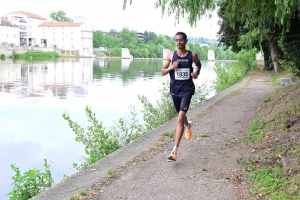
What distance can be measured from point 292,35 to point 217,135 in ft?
19.4

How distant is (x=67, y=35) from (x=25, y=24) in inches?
569

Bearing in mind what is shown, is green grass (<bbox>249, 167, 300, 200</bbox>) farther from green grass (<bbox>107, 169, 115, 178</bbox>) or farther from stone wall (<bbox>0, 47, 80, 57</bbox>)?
stone wall (<bbox>0, 47, 80, 57</bbox>)

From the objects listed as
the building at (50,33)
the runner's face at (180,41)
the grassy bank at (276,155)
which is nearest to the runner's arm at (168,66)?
the runner's face at (180,41)

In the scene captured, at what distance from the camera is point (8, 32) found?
126 meters

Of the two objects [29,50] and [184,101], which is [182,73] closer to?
[184,101]

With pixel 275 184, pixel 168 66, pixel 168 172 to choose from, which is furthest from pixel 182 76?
pixel 275 184

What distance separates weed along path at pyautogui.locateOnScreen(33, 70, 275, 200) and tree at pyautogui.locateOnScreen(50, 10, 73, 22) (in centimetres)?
15711

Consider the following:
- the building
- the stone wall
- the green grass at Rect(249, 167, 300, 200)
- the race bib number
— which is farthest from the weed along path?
the building

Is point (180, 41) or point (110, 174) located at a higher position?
point (180, 41)

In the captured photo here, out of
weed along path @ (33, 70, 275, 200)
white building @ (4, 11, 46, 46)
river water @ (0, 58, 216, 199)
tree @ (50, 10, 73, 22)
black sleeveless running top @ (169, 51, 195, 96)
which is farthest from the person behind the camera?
tree @ (50, 10, 73, 22)

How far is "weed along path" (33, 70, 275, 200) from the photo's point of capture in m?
5.23

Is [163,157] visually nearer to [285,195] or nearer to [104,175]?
[104,175]

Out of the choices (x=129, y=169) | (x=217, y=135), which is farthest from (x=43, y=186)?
(x=217, y=135)

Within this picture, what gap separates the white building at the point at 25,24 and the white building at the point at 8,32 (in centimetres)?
295
